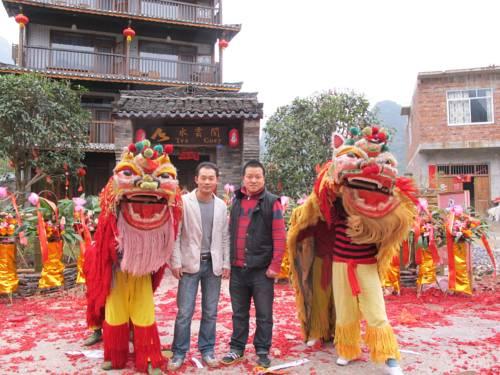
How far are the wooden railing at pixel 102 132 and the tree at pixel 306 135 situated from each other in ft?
17.1

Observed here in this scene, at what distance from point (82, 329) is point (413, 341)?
3212 mm

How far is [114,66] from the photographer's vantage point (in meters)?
15.3

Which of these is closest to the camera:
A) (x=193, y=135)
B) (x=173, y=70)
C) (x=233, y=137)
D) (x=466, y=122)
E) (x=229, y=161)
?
(x=233, y=137)

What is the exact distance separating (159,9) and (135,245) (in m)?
14.8

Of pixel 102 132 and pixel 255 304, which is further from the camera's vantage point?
pixel 102 132

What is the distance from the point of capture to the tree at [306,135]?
1277cm

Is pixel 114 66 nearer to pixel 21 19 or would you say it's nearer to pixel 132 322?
pixel 21 19

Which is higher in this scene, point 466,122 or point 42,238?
point 466,122

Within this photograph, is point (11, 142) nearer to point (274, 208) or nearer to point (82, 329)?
point (82, 329)

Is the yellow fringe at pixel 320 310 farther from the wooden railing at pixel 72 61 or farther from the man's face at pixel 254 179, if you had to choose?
the wooden railing at pixel 72 61

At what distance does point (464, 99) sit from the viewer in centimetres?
1525

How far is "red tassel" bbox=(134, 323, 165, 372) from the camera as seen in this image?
3150 mm

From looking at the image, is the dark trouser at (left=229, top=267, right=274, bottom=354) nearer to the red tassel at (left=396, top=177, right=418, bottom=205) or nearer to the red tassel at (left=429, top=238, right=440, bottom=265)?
the red tassel at (left=396, top=177, right=418, bottom=205)

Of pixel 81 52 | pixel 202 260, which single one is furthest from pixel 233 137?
pixel 81 52
